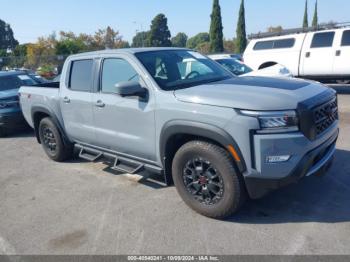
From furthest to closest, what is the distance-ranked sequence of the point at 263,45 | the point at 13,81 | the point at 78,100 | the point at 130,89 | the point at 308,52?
the point at 263,45
the point at 308,52
the point at 13,81
the point at 78,100
the point at 130,89

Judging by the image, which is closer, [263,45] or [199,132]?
[199,132]

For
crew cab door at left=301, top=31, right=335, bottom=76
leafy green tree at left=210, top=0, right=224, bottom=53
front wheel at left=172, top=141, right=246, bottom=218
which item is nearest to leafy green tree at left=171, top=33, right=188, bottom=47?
leafy green tree at left=210, top=0, right=224, bottom=53

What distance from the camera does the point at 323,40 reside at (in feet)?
36.8

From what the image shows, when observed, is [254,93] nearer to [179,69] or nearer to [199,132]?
[199,132]

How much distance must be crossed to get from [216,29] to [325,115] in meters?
41.4

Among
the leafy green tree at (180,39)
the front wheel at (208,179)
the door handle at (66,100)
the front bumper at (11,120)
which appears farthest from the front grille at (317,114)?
the leafy green tree at (180,39)

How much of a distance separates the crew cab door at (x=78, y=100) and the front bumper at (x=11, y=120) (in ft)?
11.8

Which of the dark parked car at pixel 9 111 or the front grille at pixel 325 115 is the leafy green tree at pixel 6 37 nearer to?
the dark parked car at pixel 9 111

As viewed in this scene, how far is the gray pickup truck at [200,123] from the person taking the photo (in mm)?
3072

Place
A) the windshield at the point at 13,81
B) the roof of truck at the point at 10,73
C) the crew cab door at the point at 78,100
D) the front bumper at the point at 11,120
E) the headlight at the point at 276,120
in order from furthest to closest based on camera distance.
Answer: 1. the roof of truck at the point at 10,73
2. the windshield at the point at 13,81
3. the front bumper at the point at 11,120
4. the crew cab door at the point at 78,100
5. the headlight at the point at 276,120

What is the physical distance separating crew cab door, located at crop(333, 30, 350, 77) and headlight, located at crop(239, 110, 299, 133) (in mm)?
9007

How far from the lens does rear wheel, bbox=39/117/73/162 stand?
18.9 feet

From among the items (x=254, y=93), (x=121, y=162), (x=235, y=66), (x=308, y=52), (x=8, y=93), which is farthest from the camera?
(x=308, y=52)

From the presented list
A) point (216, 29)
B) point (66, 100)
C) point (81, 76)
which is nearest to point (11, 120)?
point (66, 100)
